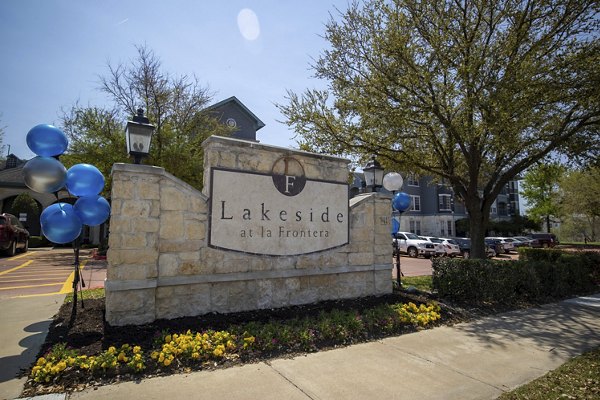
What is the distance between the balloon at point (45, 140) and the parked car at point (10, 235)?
12215mm

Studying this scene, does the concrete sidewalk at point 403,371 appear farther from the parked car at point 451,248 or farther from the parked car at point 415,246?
the parked car at point 451,248

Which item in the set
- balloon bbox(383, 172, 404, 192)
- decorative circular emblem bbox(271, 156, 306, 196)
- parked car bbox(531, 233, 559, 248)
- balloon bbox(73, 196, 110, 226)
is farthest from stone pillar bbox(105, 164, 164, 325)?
parked car bbox(531, 233, 559, 248)

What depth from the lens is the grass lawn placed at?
327 cm

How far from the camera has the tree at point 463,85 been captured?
869 cm

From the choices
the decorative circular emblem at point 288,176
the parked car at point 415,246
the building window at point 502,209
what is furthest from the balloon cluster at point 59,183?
the building window at point 502,209

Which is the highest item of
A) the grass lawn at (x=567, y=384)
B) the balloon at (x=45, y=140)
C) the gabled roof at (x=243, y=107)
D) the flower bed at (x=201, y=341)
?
the gabled roof at (x=243, y=107)

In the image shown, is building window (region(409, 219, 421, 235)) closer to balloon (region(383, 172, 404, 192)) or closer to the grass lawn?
balloon (region(383, 172, 404, 192))

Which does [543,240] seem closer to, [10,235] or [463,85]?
→ [463,85]

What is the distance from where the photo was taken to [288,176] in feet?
20.8

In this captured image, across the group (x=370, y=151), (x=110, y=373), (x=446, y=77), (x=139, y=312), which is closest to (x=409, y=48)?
(x=446, y=77)

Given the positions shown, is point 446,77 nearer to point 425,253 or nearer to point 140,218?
point 140,218

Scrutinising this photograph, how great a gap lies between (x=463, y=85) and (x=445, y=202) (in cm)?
3440

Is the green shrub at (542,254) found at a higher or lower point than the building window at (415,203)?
lower

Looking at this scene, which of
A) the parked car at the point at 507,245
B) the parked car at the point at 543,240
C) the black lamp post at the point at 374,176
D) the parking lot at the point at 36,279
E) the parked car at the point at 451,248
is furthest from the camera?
the parked car at the point at 543,240
